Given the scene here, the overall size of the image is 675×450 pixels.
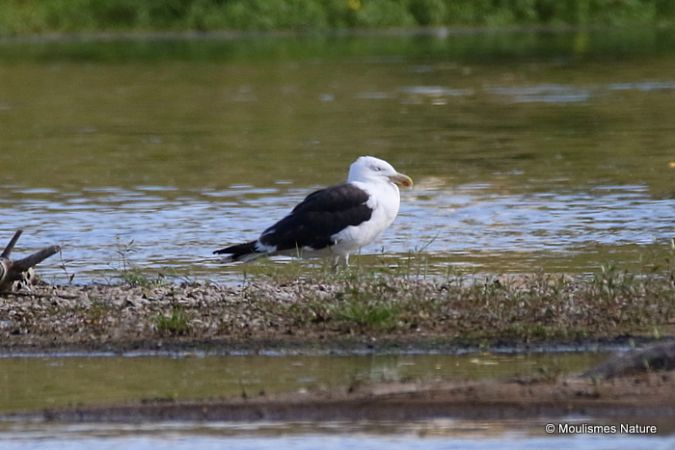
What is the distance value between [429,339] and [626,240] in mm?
4376

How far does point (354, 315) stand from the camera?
10.3 metres

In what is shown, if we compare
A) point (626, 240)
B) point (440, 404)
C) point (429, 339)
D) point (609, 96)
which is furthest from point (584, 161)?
point (440, 404)

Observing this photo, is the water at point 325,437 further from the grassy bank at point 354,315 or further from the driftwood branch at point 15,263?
the driftwood branch at point 15,263

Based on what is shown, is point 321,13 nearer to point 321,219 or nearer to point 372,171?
point 372,171

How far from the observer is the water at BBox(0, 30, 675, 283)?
47.7 ft

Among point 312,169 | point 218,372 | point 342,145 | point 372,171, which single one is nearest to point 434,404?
point 218,372

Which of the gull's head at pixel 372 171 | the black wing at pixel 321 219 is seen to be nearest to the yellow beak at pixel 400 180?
the gull's head at pixel 372 171

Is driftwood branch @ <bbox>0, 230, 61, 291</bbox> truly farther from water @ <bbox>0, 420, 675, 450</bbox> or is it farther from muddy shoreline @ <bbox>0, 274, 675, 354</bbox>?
water @ <bbox>0, 420, 675, 450</bbox>

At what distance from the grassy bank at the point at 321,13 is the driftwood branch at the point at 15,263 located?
33.7 m

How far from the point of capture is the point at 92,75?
113 feet

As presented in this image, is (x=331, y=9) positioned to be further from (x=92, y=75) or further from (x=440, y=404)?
(x=440, y=404)

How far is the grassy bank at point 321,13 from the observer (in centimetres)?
4438

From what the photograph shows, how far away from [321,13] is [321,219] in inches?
1327

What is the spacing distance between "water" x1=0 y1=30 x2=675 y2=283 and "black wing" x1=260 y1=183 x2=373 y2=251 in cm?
90
